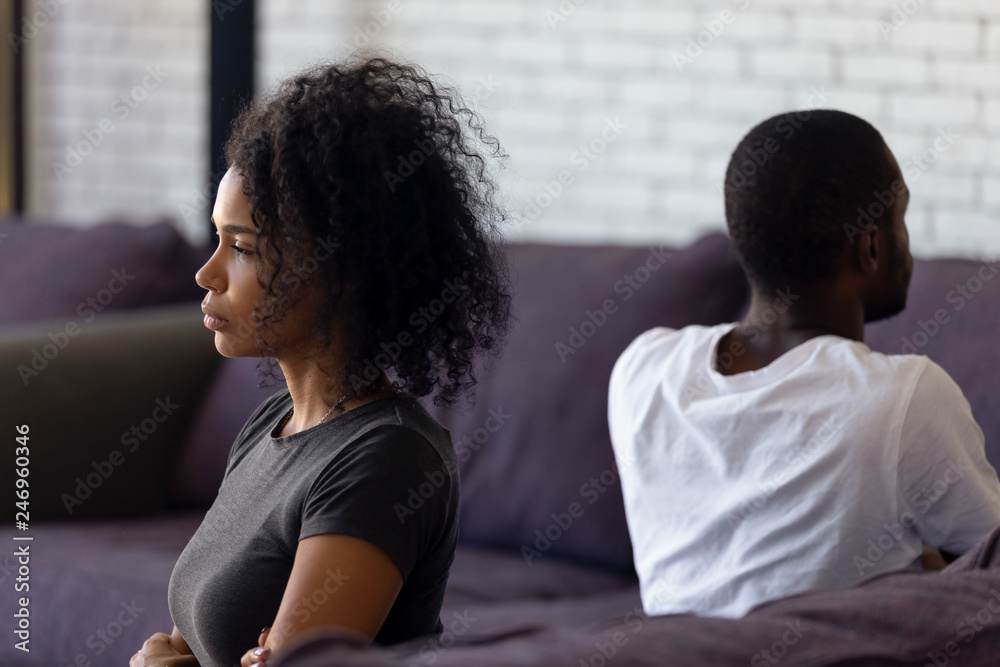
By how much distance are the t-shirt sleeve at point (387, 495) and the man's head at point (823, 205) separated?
602 millimetres

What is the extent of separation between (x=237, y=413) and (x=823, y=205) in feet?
4.38

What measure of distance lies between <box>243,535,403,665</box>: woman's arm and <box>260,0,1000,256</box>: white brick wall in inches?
70.0

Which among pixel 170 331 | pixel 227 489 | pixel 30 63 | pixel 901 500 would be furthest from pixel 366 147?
pixel 30 63

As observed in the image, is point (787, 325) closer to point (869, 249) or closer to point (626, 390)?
point (869, 249)

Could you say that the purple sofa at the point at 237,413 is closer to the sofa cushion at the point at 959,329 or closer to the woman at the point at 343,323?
the sofa cushion at the point at 959,329

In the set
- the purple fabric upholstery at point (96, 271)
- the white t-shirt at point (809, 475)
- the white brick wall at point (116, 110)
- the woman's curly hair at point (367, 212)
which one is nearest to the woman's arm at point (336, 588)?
the woman's curly hair at point (367, 212)

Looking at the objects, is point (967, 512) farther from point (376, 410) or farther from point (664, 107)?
point (664, 107)

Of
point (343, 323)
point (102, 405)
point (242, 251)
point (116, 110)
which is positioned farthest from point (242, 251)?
point (116, 110)

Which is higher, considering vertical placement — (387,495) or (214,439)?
(387,495)

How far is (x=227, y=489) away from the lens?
117cm

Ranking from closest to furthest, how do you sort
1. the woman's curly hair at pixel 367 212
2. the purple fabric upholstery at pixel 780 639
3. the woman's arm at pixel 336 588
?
the purple fabric upholstery at pixel 780 639 < the woman's arm at pixel 336 588 < the woman's curly hair at pixel 367 212

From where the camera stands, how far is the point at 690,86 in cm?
264

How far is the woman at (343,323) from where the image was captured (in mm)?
977

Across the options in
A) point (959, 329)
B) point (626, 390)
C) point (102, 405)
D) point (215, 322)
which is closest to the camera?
point (215, 322)
